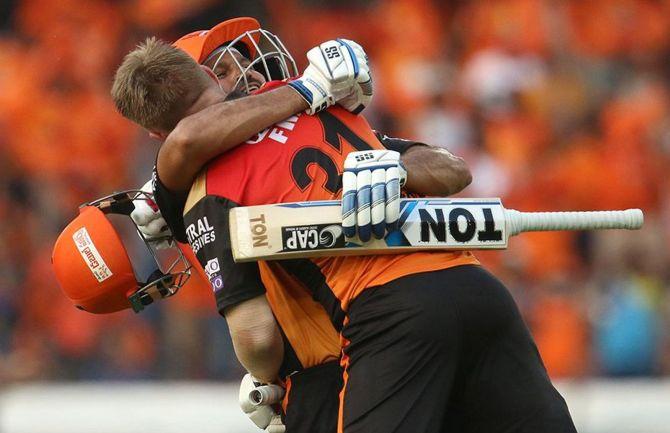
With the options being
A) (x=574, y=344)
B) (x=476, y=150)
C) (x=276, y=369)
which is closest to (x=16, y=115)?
(x=476, y=150)

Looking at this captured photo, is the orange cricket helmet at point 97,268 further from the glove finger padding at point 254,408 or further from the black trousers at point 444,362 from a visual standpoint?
the black trousers at point 444,362

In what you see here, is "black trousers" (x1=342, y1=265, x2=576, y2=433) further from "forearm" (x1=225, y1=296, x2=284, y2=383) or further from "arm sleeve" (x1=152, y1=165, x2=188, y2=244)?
"arm sleeve" (x1=152, y1=165, x2=188, y2=244)

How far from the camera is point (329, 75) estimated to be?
3779 mm

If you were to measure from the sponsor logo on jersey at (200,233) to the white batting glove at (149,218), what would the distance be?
20.2 inches

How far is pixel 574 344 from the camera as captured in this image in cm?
828

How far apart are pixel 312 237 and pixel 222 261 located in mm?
322

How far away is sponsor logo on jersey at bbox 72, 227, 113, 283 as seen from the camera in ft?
13.3

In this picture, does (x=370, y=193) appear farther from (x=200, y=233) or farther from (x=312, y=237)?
(x=200, y=233)

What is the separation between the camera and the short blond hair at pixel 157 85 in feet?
12.3

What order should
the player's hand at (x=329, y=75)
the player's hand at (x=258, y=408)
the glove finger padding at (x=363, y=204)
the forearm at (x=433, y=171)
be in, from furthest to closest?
1. the player's hand at (x=258, y=408)
2. the forearm at (x=433, y=171)
3. the player's hand at (x=329, y=75)
4. the glove finger padding at (x=363, y=204)

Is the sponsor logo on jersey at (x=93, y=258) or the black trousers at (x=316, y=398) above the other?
the sponsor logo on jersey at (x=93, y=258)

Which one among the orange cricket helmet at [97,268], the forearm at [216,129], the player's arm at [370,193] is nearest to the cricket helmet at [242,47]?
the forearm at [216,129]

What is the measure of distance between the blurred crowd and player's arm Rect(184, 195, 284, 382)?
4.88 meters

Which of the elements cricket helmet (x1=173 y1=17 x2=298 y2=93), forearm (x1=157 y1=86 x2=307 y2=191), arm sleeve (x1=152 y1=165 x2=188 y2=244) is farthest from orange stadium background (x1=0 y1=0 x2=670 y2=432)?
forearm (x1=157 y1=86 x2=307 y2=191)
